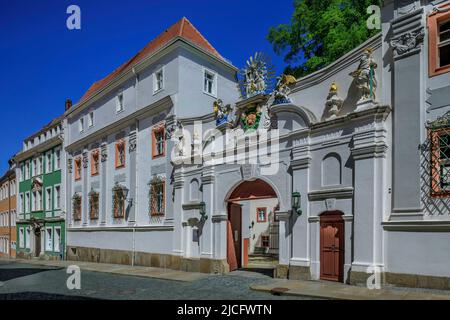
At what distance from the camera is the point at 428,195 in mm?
10844

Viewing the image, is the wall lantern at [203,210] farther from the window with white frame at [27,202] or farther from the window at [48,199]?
the window with white frame at [27,202]

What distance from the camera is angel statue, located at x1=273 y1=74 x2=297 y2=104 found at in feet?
48.8

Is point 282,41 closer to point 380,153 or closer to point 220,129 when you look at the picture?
point 220,129

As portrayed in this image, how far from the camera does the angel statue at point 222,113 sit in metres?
17.2

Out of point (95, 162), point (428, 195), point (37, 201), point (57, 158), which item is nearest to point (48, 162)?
point (57, 158)

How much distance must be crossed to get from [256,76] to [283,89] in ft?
4.99

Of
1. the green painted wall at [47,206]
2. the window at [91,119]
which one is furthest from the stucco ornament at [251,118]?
the green painted wall at [47,206]

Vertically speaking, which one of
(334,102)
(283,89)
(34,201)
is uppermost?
(283,89)

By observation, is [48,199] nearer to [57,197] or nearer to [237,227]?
[57,197]

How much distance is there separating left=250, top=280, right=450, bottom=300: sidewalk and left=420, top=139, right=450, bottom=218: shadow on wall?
1999 mm

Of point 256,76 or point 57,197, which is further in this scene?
point 57,197

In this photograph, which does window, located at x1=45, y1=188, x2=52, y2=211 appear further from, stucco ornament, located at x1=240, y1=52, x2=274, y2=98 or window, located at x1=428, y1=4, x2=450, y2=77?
window, located at x1=428, y1=4, x2=450, y2=77
